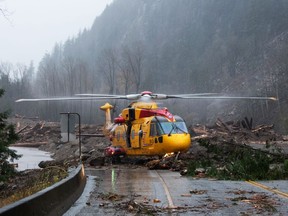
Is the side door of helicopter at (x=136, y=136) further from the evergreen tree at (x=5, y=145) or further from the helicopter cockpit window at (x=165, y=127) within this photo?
the evergreen tree at (x=5, y=145)

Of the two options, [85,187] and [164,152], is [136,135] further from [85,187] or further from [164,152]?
[85,187]

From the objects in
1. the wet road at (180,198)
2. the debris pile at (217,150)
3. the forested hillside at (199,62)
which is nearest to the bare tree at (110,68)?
the forested hillside at (199,62)

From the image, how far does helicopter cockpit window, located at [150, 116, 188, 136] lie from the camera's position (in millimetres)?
25328

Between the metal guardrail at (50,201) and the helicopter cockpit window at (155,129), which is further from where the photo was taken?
the helicopter cockpit window at (155,129)

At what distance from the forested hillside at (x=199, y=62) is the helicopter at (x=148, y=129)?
40463 mm

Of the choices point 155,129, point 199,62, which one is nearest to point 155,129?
point 155,129

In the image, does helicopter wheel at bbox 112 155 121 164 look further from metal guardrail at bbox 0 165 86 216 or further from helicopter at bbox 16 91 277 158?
metal guardrail at bbox 0 165 86 216

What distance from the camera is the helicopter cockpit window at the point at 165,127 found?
25.3 m

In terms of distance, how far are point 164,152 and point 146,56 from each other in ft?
380

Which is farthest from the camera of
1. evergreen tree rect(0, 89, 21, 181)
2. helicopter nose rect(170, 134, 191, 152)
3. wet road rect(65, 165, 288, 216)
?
helicopter nose rect(170, 134, 191, 152)

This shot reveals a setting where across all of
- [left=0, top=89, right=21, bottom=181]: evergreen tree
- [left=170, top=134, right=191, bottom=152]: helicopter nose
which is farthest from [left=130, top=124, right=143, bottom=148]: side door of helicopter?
[left=0, top=89, right=21, bottom=181]: evergreen tree

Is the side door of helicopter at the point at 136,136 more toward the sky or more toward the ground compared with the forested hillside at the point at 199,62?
more toward the ground

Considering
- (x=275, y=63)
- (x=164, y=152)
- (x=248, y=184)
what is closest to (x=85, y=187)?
(x=248, y=184)

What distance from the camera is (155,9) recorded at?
159875 mm
